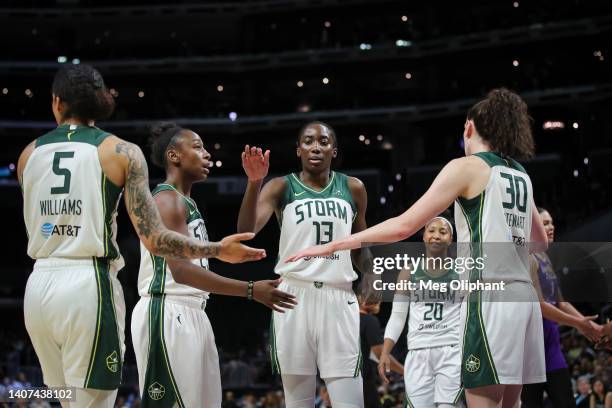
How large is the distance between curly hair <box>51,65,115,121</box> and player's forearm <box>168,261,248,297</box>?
1115 millimetres

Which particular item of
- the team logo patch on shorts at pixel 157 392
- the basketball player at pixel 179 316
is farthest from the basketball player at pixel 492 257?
the team logo patch on shorts at pixel 157 392

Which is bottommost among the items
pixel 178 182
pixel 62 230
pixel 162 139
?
pixel 62 230

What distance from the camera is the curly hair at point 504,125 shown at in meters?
5.14

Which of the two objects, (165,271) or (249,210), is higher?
(249,210)

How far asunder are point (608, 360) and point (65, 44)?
3167cm

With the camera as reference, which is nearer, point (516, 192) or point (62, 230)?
point (62, 230)

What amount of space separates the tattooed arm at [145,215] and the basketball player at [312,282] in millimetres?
1728

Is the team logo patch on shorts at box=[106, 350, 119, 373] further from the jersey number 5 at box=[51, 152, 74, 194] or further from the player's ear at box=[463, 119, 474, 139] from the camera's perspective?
the player's ear at box=[463, 119, 474, 139]

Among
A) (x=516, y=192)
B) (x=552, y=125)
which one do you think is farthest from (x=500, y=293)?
(x=552, y=125)

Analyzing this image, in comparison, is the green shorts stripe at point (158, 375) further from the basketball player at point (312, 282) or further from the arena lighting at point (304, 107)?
the arena lighting at point (304, 107)

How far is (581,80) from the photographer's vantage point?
1260 inches

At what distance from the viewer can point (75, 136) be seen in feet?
15.9

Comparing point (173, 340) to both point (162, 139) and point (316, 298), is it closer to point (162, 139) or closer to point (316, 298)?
point (316, 298)

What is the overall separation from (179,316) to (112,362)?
1.15 m
